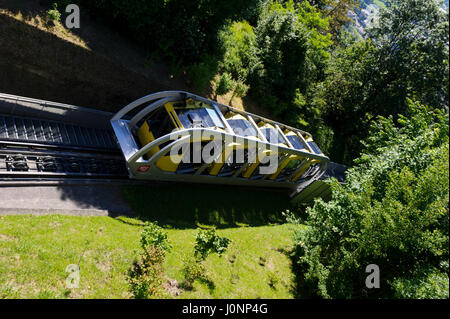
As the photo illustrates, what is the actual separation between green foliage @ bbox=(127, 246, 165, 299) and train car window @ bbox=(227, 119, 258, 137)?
19.7 feet

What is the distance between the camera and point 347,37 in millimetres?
30531

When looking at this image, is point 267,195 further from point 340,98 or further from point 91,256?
point 340,98

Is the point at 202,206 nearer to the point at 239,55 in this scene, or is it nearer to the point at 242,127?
the point at 242,127

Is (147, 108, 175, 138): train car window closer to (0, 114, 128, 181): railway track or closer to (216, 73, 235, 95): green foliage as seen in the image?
(0, 114, 128, 181): railway track

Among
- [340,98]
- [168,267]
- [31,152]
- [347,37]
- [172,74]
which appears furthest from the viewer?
[347,37]

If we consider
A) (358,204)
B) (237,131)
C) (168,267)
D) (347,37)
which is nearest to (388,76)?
(347,37)

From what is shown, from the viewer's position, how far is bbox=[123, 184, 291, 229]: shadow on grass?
37.1 feet

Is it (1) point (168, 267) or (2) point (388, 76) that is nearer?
(1) point (168, 267)

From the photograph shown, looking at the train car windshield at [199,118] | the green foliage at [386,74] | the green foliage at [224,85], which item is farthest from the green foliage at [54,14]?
the green foliage at [386,74]

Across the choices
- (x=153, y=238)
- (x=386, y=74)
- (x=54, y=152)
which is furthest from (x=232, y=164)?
(x=386, y=74)

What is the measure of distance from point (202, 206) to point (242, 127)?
349 centimetres

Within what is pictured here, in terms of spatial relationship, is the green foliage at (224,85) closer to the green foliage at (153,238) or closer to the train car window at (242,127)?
the train car window at (242,127)

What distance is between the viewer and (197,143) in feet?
36.8
